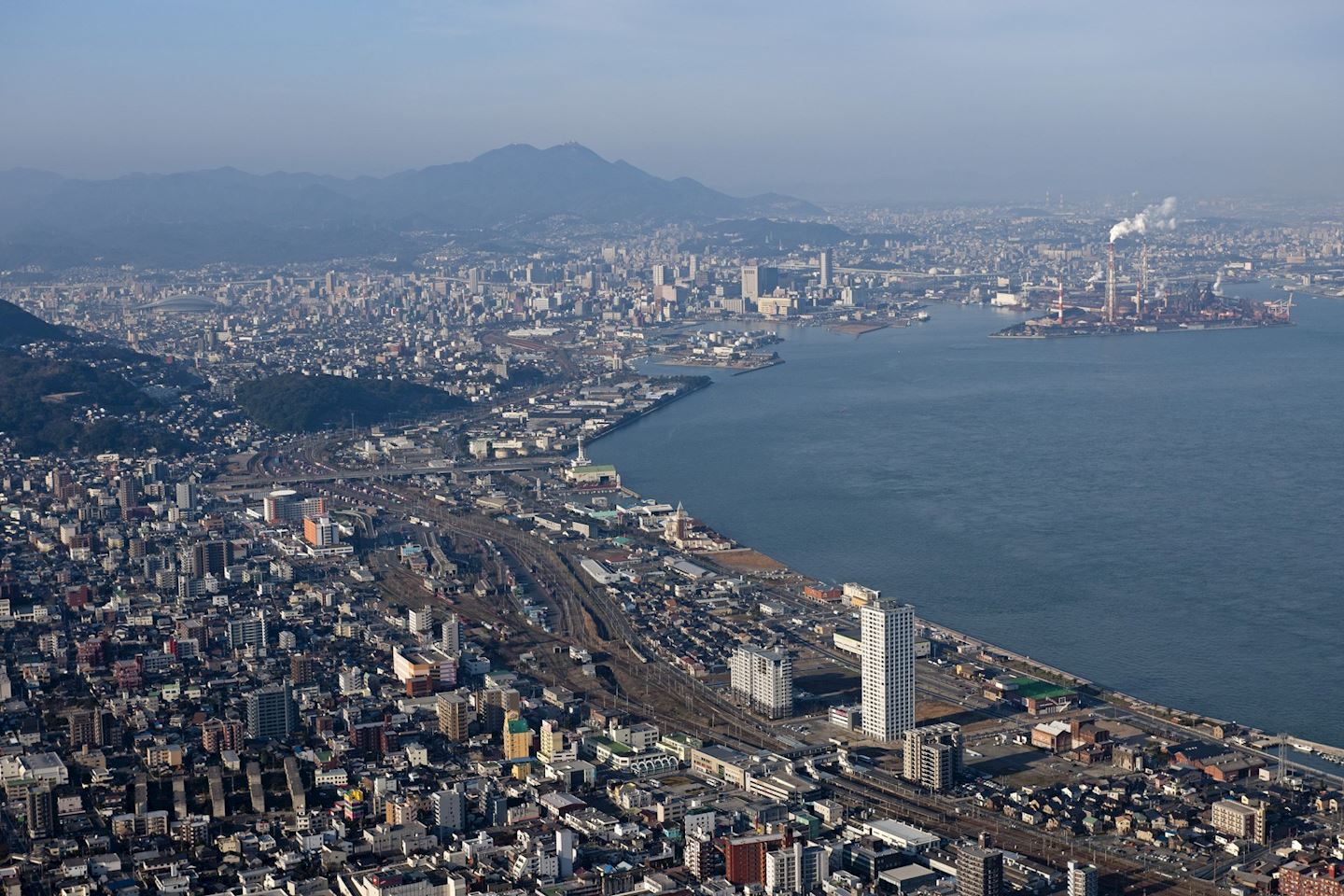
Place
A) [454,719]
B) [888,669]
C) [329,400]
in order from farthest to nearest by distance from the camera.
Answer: [329,400]
[454,719]
[888,669]

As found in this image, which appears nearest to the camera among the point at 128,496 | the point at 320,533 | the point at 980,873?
the point at 980,873

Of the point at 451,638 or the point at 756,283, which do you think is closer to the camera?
the point at 451,638

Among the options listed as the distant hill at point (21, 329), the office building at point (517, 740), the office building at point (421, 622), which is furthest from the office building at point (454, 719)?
the distant hill at point (21, 329)

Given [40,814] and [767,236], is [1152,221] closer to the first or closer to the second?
[767,236]

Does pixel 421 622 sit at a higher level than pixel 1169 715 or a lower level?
higher

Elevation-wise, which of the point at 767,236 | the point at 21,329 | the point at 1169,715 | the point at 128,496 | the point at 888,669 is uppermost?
the point at 21,329

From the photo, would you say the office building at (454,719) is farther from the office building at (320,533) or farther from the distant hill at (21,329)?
the distant hill at (21,329)

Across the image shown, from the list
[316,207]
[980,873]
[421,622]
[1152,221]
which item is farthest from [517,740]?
[316,207]

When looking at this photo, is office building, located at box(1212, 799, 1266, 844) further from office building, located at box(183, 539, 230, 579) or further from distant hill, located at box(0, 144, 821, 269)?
distant hill, located at box(0, 144, 821, 269)
